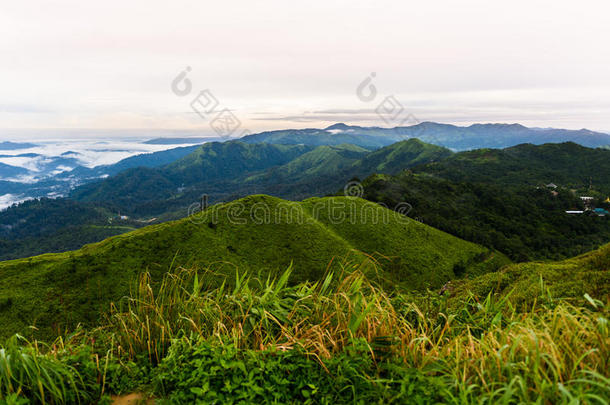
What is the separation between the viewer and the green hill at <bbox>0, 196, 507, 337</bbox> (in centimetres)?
2928

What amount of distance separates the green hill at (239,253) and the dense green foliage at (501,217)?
16.6 meters

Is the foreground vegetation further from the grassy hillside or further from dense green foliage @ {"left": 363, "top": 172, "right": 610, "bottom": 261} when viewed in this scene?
dense green foliage @ {"left": 363, "top": 172, "right": 610, "bottom": 261}

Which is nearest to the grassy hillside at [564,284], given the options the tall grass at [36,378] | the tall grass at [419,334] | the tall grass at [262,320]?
the tall grass at [419,334]

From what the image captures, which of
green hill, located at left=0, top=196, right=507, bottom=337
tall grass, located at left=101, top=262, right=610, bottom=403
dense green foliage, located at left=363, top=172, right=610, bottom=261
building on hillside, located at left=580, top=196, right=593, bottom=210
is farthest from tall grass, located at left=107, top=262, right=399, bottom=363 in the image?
building on hillside, located at left=580, top=196, right=593, bottom=210

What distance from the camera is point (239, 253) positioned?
41.8m

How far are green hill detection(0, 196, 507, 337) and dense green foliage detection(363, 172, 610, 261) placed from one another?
1657 centimetres

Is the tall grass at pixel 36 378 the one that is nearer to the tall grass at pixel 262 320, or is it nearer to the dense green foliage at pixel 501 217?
the tall grass at pixel 262 320

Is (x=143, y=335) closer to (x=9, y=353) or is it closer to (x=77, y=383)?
(x=77, y=383)

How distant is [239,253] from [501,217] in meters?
89.1

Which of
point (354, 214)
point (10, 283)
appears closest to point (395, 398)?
point (10, 283)

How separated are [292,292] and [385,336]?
1772 millimetres

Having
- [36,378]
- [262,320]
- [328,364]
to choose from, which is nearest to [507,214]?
[262,320]

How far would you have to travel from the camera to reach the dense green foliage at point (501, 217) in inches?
2954

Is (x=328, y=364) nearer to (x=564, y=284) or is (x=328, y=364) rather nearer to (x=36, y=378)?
(x=36, y=378)
